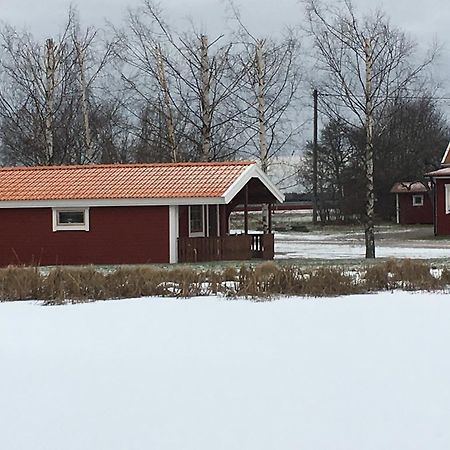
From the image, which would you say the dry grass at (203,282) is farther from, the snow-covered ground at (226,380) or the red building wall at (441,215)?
the red building wall at (441,215)

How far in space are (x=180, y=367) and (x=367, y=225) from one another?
676 inches

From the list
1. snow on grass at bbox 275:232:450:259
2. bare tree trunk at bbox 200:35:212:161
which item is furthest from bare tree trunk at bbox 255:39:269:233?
snow on grass at bbox 275:232:450:259

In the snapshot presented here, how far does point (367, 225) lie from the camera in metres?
25.2

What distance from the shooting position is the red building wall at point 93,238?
23.3 meters

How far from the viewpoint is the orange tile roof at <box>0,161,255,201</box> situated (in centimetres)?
2328

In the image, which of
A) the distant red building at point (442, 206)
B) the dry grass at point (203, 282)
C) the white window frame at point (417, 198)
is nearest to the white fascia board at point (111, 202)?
the dry grass at point (203, 282)

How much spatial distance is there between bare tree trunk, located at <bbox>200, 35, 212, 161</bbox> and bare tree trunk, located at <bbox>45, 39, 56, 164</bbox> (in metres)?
6.13

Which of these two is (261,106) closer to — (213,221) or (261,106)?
(261,106)

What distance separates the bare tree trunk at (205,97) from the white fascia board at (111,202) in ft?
20.9

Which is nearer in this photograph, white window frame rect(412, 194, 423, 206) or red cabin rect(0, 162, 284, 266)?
red cabin rect(0, 162, 284, 266)

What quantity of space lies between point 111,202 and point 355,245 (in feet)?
44.2

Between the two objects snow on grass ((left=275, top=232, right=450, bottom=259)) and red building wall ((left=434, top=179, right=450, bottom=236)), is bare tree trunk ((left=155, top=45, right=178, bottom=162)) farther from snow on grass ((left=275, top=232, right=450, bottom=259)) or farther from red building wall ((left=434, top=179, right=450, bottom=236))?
red building wall ((left=434, top=179, right=450, bottom=236))

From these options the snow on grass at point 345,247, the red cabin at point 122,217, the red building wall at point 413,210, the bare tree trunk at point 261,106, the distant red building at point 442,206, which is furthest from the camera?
the red building wall at point 413,210

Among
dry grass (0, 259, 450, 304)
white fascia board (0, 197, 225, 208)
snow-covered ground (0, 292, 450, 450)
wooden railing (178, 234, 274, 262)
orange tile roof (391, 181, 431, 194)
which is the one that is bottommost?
snow-covered ground (0, 292, 450, 450)
